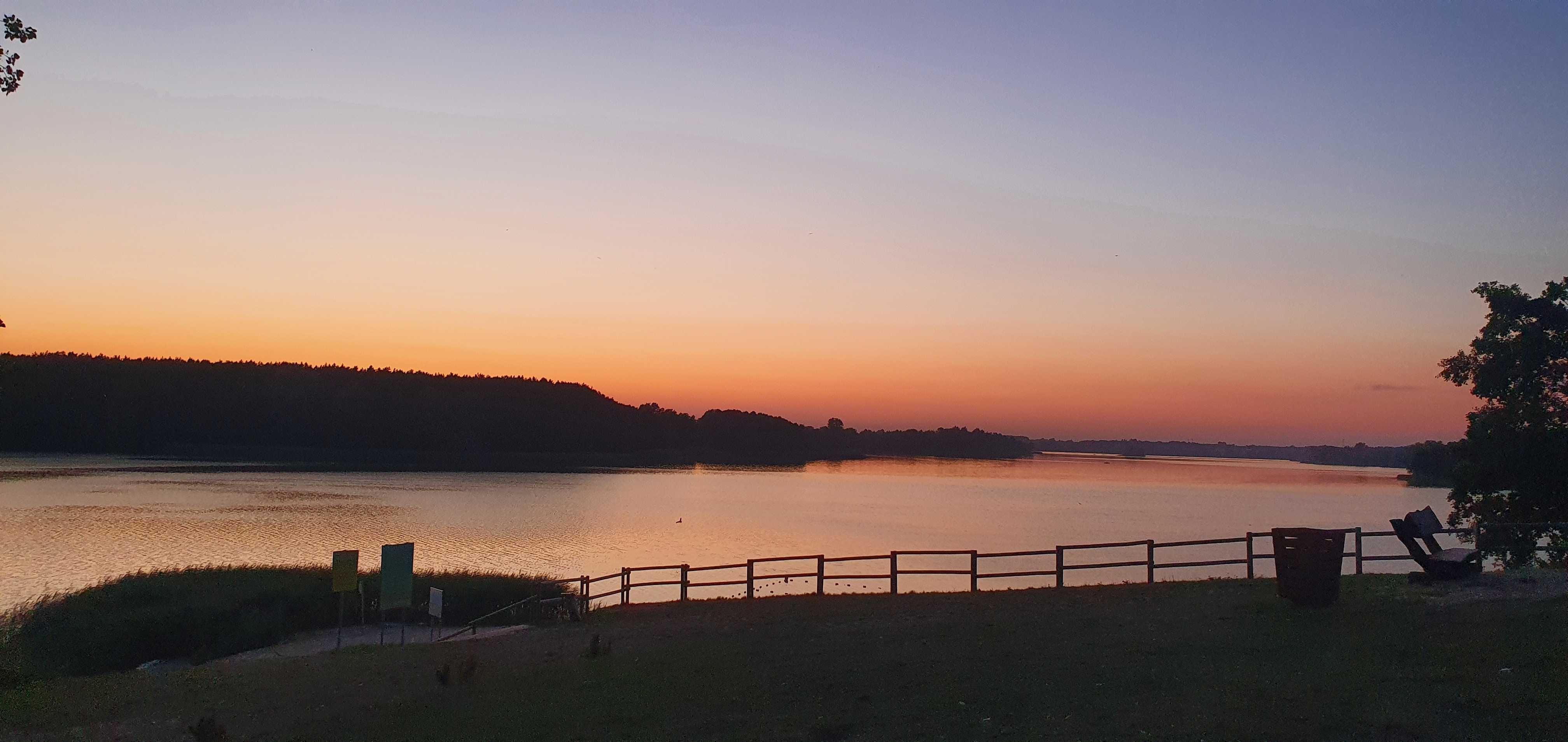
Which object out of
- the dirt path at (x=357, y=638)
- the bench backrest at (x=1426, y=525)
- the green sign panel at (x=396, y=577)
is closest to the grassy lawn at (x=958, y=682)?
the bench backrest at (x=1426, y=525)

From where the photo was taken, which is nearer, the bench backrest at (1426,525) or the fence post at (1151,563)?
the bench backrest at (1426,525)

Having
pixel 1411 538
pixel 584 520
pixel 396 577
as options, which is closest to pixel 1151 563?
pixel 1411 538

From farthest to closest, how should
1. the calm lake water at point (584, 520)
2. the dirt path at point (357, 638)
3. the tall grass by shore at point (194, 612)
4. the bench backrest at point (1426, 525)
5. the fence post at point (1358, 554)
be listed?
the calm lake water at point (584, 520) < the tall grass by shore at point (194, 612) < the dirt path at point (357, 638) < the fence post at point (1358, 554) < the bench backrest at point (1426, 525)

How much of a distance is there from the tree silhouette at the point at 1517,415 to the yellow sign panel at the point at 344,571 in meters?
26.2

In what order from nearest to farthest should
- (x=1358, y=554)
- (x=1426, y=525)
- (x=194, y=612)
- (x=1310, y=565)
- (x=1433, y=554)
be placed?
(x=1310, y=565), (x=1426, y=525), (x=1433, y=554), (x=1358, y=554), (x=194, y=612)

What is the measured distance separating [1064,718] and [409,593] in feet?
55.5

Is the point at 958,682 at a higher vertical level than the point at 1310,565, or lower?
lower

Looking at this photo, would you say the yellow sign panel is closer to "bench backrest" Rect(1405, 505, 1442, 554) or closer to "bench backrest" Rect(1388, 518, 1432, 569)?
"bench backrest" Rect(1388, 518, 1432, 569)

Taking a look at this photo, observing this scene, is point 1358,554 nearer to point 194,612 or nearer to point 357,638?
point 357,638

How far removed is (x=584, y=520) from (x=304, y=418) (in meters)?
106

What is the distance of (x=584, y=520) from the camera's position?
66312mm

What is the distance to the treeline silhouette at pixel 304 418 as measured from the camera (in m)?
135

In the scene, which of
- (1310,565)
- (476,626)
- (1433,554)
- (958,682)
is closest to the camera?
(958,682)

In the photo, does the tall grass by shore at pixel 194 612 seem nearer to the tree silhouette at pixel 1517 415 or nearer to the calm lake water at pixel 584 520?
the calm lake water at pixel 584 520
